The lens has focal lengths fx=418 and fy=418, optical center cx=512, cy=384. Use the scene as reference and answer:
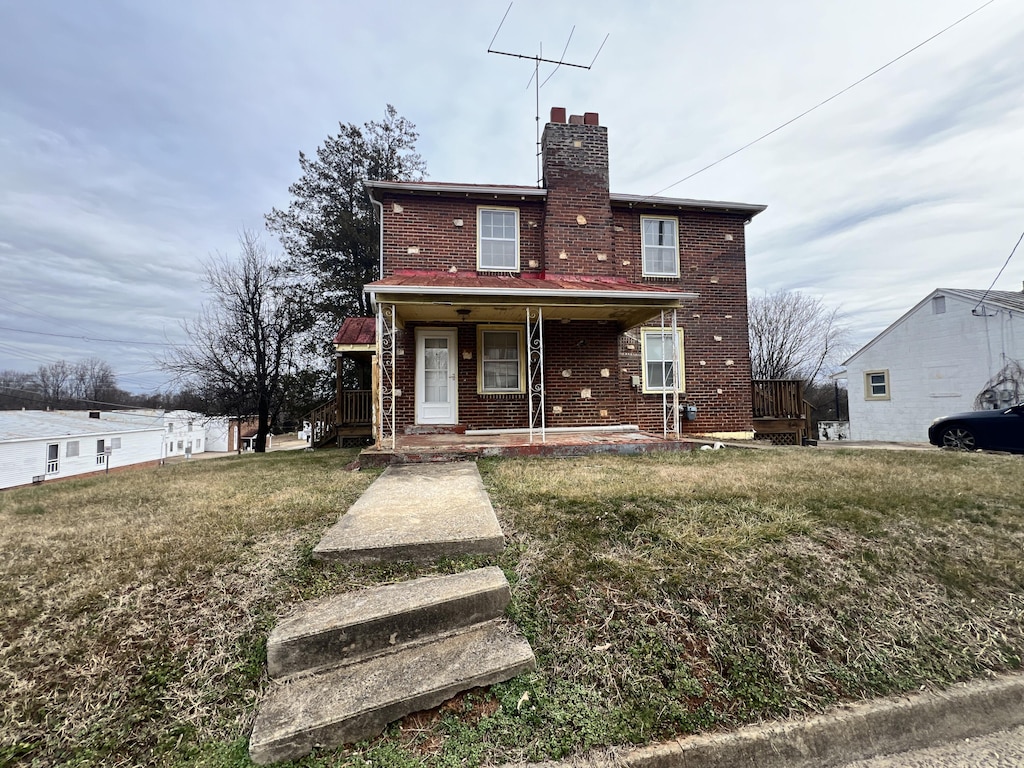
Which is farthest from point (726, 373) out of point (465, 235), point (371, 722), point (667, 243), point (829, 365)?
point (829, 365)

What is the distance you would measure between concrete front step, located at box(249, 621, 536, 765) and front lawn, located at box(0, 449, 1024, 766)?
0.07 m

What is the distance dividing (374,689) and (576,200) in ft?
33.9

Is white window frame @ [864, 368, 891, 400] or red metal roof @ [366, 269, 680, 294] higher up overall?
red metal roof @ [366, 269, 680, 294]

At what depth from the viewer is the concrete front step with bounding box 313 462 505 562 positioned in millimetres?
2814

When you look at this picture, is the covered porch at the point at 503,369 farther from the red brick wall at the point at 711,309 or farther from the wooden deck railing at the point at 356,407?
the wooden deck railing at the point at 356,407

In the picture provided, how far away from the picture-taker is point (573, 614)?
7.82ft

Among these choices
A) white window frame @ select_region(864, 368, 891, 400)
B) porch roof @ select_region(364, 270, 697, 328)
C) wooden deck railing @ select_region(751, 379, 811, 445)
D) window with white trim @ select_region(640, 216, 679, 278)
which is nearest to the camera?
porch roof @ select_region(364, 270, 697, 328)

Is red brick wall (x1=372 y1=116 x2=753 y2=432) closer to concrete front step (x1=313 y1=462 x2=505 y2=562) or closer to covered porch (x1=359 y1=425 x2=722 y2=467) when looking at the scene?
covered porch (x1=359 y1=425 x2=722 y2=467)

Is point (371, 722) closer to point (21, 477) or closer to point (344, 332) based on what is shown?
point (344, 332)

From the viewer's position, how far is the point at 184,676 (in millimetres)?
1942

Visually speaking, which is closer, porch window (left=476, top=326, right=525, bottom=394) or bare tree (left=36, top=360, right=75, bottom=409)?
porch window (left=476, top=326, right=525, bottom=394)

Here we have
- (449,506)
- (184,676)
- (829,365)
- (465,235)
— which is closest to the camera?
(184,676)

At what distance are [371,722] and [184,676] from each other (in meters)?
0.95

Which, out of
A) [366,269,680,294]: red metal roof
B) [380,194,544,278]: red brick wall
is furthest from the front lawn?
[380,194,544,278]: red brick wall
